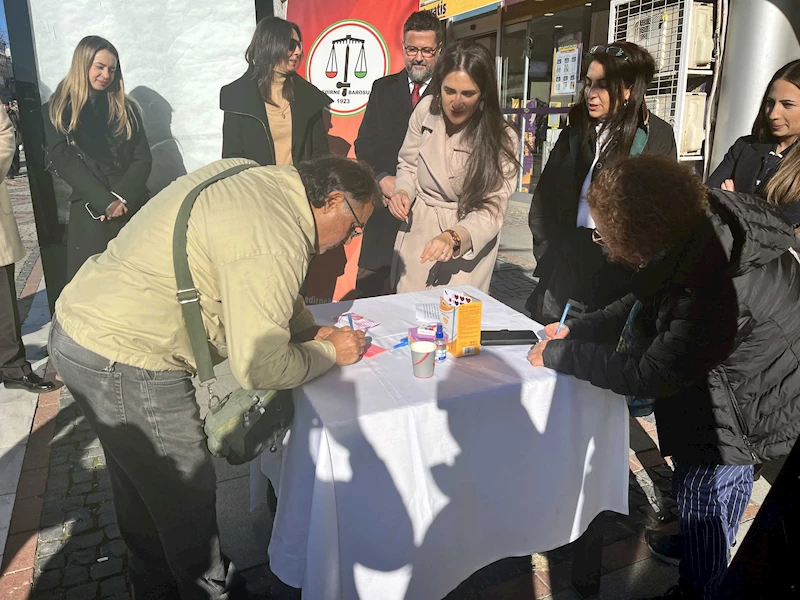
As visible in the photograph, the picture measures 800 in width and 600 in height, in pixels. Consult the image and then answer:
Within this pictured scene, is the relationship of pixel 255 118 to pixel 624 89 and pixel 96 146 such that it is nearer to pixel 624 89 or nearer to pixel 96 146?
pixel 96 146

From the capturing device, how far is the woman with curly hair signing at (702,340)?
165 centimetres

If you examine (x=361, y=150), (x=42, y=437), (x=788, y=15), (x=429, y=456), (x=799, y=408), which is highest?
(x=788, y=15)

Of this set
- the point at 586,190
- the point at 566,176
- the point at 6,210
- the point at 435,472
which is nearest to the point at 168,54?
the point at 6,210

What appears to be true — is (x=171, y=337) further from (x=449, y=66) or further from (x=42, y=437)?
(x=42, y=437)

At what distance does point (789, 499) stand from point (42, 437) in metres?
3.58

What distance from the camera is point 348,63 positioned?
13.9ft

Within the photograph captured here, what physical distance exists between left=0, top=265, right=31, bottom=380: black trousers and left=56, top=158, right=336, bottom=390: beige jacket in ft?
7.71

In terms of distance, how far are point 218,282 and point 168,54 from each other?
2.86 meters

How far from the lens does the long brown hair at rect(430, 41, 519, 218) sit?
112 inches

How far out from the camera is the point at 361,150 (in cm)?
394

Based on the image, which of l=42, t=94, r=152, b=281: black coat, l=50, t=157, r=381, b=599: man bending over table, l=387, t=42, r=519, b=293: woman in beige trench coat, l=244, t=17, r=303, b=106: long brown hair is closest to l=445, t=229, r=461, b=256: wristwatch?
l=387, t=42, r=519, b=293: woman in beige trench coat

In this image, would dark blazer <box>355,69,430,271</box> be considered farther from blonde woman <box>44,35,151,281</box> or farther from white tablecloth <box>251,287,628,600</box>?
white tablecloth <box>251,287,628,600</box>

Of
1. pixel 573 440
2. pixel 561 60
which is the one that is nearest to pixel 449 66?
pixel 573 440

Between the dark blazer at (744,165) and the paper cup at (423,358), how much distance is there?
1.96 m
